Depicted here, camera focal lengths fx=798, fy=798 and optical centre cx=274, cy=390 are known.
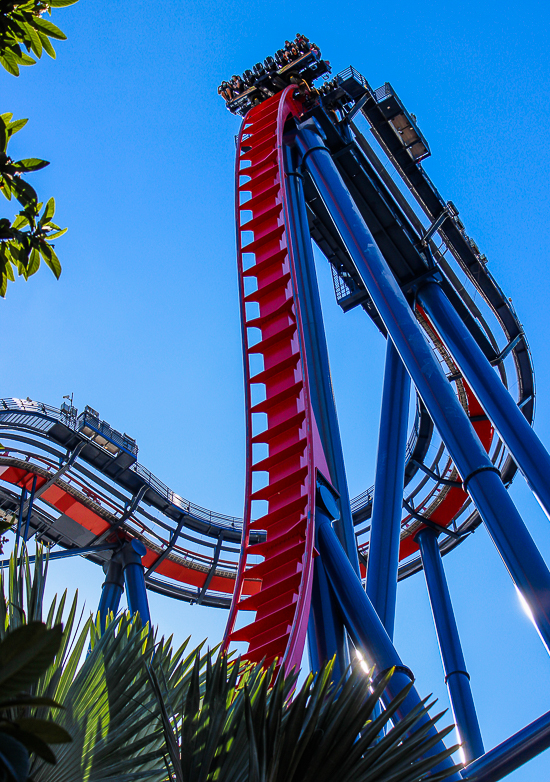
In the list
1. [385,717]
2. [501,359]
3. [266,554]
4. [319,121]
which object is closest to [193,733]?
[385,717]

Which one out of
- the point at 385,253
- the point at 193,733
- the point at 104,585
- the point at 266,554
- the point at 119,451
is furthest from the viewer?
the point at 119,451

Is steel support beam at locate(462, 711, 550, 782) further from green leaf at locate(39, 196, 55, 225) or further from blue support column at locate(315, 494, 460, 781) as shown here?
green leaf at locate(39, 196, 55, 225)

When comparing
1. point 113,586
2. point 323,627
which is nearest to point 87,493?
point 113,586

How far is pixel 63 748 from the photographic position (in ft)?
8.22

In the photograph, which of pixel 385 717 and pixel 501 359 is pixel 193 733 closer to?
pixel 385 717

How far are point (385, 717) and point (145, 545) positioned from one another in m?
11.7

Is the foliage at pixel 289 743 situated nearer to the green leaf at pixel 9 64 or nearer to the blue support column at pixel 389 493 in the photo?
the green leaf at pixel 9 64

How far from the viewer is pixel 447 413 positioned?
661cm

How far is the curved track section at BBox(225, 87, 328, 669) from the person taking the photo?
21.4 ft

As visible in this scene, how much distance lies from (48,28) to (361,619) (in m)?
4.58

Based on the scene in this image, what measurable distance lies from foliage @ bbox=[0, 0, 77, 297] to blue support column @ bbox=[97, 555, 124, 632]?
35.7 ft

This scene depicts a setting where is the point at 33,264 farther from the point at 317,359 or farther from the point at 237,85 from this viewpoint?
the point at 237,85

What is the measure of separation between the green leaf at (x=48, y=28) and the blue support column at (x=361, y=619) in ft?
12.8

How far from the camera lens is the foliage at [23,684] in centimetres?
103
